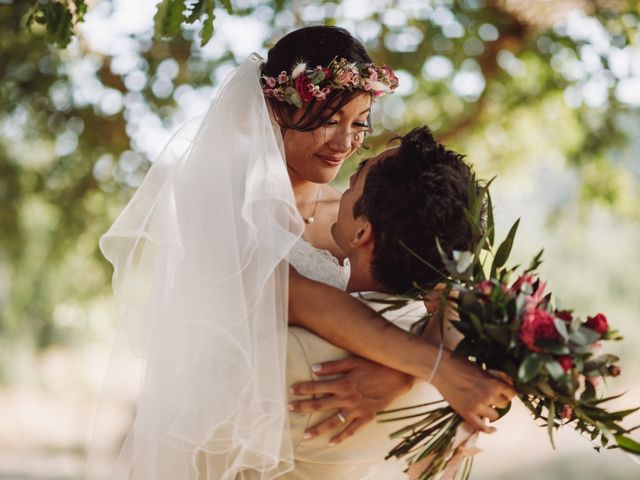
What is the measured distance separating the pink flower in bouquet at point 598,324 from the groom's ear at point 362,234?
0.64 m

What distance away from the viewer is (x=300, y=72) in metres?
3.03

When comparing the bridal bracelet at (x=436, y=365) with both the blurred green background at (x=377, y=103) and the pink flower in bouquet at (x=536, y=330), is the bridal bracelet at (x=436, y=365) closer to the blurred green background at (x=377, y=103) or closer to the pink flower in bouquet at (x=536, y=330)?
the pink flower in bouquet at (x=536, y=330)

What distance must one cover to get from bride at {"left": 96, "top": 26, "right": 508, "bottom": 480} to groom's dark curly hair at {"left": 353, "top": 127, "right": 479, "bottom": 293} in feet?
0.57

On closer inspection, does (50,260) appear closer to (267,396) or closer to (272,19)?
(272,19)

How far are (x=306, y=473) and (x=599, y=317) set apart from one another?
3.05 ft

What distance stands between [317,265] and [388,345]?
62cm

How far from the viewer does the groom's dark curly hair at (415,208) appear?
2463mm

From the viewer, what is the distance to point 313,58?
310cm

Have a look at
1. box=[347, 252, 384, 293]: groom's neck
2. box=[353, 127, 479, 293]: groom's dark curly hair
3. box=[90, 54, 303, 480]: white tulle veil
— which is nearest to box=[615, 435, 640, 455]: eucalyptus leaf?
box=[353, 127, 479, 293]: groom's dark curly hair

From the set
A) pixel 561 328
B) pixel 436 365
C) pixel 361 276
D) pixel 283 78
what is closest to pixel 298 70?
pixel 283 78

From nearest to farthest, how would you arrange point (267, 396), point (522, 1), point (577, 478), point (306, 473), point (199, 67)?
point (267, 396)
point (306, 473)
point (522, 1)
point (199, 67)
point (577, 478)

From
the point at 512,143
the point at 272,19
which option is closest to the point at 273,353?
the point at 272,19

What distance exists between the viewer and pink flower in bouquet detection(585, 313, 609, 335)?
2.35m

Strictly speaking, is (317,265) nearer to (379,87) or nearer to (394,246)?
(394,246)
